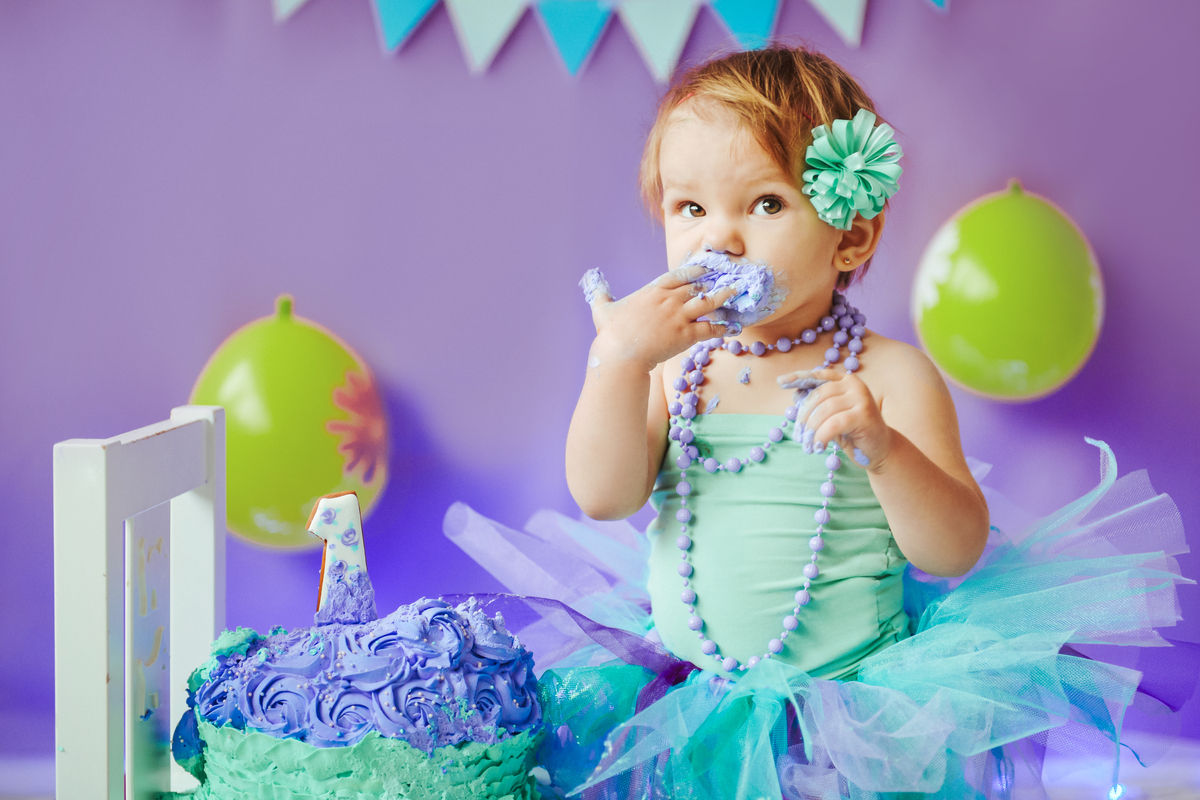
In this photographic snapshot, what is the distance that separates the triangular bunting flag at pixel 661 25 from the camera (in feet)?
5.73

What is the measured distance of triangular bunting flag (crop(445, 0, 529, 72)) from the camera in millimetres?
1775

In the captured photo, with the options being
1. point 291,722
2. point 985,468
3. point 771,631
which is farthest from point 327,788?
point 985,468

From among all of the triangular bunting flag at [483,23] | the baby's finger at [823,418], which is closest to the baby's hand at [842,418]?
the baby's finger at [823,418]

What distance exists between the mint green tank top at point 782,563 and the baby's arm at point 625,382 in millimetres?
87

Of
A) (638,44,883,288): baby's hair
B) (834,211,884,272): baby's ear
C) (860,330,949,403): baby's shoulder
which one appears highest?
(638,44,883,288): baby's hair

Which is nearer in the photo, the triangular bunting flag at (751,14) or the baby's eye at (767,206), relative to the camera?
the baby's eye at (767,206)

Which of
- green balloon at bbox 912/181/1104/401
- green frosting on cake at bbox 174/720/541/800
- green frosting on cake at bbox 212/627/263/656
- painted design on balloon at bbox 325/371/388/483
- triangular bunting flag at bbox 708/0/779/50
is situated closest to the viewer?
green frosting on cake at bbox 174/720/541/800

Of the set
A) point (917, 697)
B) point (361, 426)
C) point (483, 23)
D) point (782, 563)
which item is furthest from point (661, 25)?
point (917, 697)

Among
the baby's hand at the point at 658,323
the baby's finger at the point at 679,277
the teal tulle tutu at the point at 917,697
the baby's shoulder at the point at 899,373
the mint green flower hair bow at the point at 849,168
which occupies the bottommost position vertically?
the teal tulle tutu at the point at 917,697

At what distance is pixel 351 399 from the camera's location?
5.41 ft

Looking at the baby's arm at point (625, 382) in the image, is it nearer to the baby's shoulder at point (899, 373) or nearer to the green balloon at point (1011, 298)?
the baby's shoulder at point (899, 373)

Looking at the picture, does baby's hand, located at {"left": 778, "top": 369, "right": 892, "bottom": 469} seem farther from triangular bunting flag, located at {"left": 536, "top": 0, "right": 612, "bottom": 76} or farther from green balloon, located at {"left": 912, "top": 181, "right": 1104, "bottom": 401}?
triangular bunting flag, located at {"left": 536, "top": 0, "right": 612, "bottom": 76}

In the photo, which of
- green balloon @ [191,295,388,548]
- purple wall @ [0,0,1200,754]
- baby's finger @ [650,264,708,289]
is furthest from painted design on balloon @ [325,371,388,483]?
baby's finger @ [650,264,708,289]

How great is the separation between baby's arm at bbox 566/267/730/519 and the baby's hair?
0.46ft
